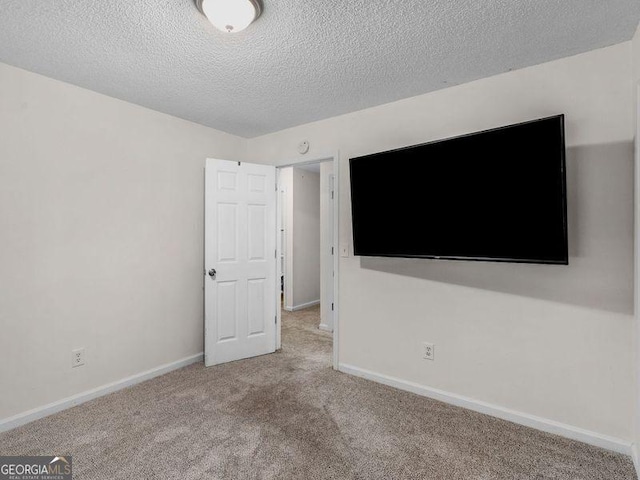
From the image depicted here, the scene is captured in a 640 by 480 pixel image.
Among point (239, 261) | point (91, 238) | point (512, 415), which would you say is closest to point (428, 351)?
point (512, 415)

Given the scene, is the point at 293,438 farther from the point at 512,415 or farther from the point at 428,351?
the point at 512,415

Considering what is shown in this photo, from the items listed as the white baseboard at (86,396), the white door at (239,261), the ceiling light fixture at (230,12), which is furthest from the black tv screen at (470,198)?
the white baseboard at (86,396)

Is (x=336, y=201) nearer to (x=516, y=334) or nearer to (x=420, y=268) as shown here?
(x=420, y=268)

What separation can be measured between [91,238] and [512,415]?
10.9 ft

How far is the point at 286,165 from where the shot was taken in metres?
3.55

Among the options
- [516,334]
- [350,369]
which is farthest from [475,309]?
[350,369]

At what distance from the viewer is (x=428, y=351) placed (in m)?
2.60

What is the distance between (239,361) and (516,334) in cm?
A: 247

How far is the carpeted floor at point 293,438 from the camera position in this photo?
1.78 metres

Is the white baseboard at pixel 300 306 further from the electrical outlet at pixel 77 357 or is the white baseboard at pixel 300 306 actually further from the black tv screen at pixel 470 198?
the electrical outlet at pixel 77 357
